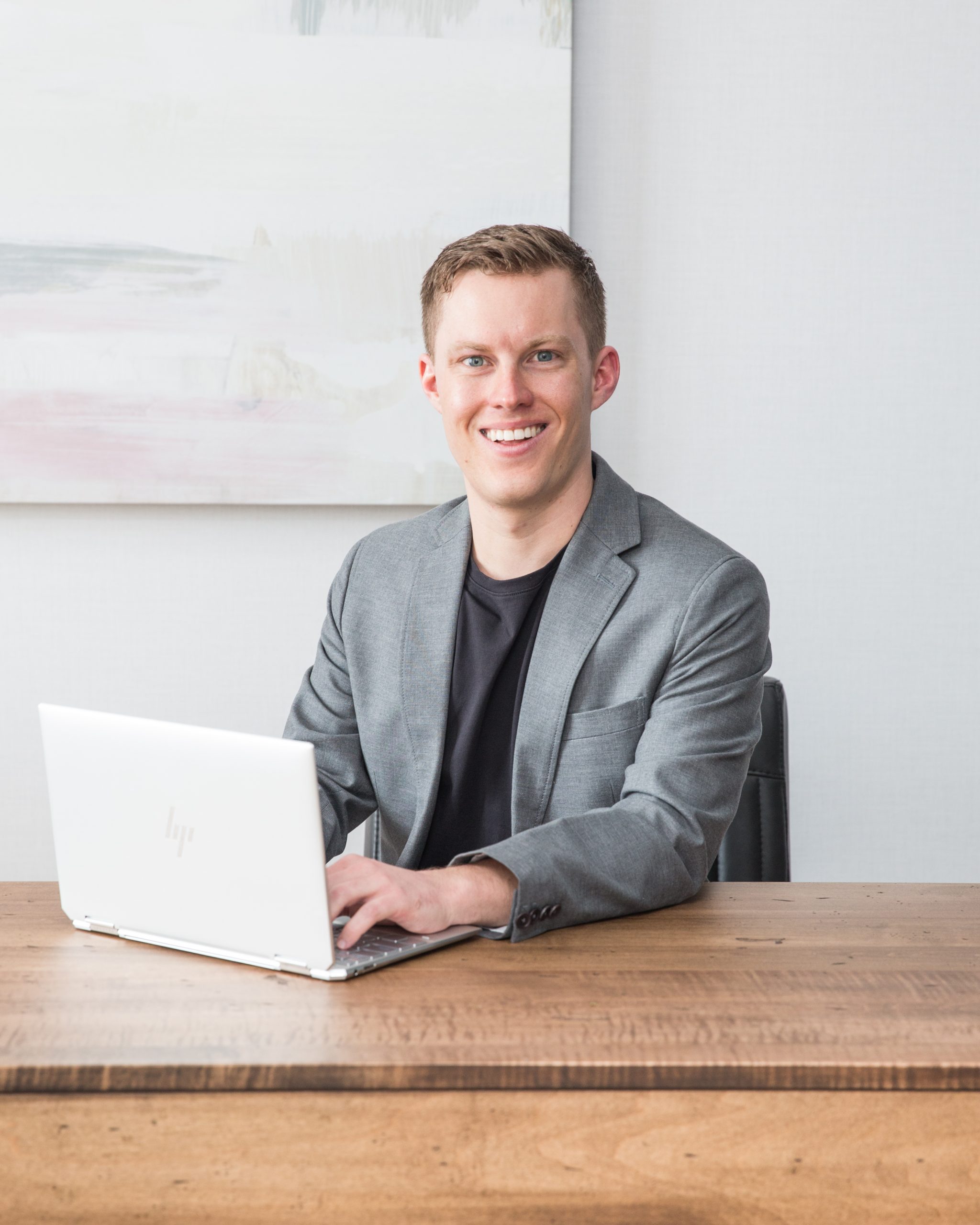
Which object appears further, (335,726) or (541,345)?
(335,726)

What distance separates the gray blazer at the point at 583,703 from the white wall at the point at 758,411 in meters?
0.74

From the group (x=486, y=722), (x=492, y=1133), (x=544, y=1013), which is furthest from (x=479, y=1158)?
(x=486, y=722)

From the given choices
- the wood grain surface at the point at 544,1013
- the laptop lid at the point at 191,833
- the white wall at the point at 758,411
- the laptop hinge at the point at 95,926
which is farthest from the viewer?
the white wall at the point at 758,411

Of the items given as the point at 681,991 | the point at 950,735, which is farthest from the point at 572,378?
the point at 950,735

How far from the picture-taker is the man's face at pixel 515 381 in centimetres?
161

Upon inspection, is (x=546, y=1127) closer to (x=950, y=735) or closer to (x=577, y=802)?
(x=577, y=802)

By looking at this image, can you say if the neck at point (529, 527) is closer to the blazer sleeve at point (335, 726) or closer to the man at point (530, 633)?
the man at point (530, 633)

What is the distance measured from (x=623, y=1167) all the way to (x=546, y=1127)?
0.07m

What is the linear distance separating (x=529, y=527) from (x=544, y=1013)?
2.71ft

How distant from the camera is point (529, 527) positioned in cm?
170

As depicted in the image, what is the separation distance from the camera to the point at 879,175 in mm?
2449

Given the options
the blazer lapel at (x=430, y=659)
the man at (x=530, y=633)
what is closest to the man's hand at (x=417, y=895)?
the man at (x=530, y=633)

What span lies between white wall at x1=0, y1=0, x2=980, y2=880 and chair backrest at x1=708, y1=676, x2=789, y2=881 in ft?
2.30

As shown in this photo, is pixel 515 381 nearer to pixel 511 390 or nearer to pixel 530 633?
pixel 511 390
